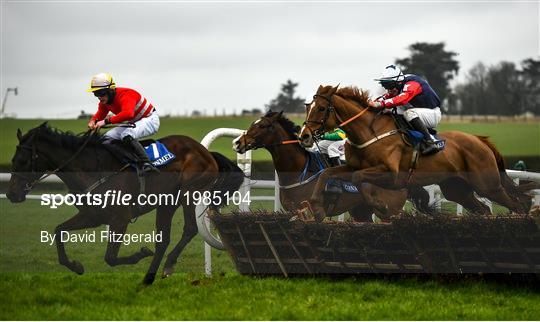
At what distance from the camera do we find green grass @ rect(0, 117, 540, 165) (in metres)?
33.8

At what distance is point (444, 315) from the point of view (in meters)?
6.60

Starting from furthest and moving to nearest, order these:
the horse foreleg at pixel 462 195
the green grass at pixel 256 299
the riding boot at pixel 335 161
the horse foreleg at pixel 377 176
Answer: the riding boot at pixel 335 161
the horse foreleg at pixel 462 195
the horse foreleg at pixel 377 176
the green grass at pixel 256 299

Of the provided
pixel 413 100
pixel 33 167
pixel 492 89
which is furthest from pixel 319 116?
pixel 492 89

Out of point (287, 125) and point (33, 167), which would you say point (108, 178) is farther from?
point (287, 125)

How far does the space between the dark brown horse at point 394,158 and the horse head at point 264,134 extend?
758 millimetres

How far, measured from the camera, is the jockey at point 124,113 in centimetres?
798

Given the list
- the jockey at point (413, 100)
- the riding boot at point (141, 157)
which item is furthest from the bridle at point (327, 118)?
the riding boot at point (141, 157)

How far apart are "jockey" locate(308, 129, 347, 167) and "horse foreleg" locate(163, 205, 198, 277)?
2.03 m

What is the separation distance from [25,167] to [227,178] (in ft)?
6.51

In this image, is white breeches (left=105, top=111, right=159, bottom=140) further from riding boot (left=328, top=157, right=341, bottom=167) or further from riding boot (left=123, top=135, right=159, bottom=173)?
riding boot (left=328, top=157, right=341, bottom=167)

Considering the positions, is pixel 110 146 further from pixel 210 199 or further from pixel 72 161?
pixel 210 199

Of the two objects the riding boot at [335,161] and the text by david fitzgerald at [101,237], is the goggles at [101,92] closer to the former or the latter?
the text by david fitzgerald at [101,237]

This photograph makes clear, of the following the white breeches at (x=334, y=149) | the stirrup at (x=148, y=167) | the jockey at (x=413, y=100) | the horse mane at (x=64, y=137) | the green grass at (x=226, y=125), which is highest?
the jockey at (x=413, y=100)

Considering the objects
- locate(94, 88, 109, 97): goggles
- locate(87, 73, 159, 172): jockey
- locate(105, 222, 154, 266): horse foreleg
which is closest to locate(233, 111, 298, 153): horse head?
locate(87, 73, 159, 172): jockey
